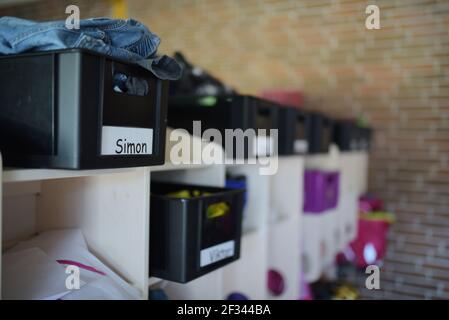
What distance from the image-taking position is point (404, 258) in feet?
4.98

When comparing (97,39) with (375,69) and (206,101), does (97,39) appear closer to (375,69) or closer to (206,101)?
(206,101)

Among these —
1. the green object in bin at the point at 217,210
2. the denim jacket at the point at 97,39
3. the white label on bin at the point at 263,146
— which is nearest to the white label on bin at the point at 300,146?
the white label on bin at the point at 263,146

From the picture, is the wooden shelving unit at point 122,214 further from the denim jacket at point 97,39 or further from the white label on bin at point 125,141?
Answer: the denim jacket at point 97,39

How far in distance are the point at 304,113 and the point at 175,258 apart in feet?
2.96

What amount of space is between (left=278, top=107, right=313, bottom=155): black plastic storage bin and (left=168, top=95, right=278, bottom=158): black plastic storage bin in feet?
0.45

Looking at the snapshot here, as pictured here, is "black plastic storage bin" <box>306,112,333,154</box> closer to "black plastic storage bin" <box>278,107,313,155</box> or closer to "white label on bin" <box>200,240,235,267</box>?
"black plastic storage bin" <box>278,107,313,155</box>

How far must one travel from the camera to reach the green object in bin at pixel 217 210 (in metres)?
0.91

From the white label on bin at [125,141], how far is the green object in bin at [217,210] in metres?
0.23

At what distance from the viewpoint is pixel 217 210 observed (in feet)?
3.07

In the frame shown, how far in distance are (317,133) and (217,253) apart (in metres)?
0.92

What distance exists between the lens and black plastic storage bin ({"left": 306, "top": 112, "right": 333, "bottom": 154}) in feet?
5.40

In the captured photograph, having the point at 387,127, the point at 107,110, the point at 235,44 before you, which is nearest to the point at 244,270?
the point at 107,110

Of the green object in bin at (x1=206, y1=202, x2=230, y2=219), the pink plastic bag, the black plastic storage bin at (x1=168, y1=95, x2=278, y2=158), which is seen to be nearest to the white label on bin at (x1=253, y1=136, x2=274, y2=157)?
the black plastic storage bin at (x1=168, y1=95, x2=278, y2=158)

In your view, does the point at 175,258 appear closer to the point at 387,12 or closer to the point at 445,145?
the point at 387,12
